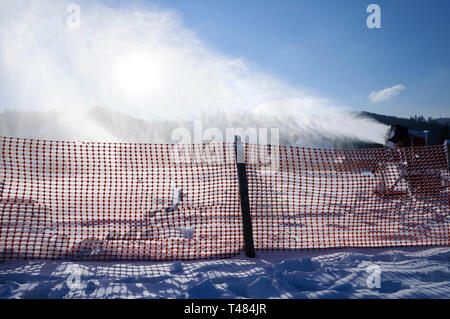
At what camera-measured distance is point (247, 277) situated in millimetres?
2842

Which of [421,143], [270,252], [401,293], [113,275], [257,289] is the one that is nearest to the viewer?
[401,293]

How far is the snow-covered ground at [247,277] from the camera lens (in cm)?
246

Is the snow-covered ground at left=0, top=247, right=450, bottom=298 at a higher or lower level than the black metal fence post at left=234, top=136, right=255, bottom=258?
lower

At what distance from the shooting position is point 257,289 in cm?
257

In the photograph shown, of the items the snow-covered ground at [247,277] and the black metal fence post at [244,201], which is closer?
the snow-covered ground at [247,277]

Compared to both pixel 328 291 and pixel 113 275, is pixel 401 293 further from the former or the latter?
pixel 113 275

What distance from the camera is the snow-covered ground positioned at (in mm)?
2465

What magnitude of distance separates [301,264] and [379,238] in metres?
1.94

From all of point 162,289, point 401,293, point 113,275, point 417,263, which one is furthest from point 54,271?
point 417,263

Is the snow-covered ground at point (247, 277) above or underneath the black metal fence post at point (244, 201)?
underneath

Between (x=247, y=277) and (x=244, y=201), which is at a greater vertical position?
(x=244, y=201)

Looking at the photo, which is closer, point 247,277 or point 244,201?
point 247,277

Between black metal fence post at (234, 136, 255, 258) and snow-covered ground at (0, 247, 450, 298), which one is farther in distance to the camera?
black metal fence post at (234, 136, 255, 258)
